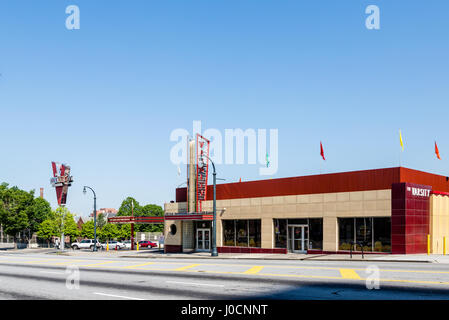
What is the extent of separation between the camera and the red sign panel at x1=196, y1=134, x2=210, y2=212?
1708 inches

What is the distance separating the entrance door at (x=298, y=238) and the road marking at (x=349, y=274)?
55.5 feet

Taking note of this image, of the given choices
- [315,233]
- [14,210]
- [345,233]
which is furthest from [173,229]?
[14,210]

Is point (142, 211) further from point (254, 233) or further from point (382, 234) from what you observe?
point (382, 234)

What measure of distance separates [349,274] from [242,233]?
2330 cm

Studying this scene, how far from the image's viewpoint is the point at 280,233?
38438 mm

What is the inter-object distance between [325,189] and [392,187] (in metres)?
5.52

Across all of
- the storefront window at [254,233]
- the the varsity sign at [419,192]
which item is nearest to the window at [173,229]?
the storefront window at [254,233]

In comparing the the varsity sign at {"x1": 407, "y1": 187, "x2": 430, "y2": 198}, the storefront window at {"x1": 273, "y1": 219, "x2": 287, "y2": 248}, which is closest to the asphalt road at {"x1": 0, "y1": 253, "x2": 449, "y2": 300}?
the the varsity sign at {"x1": 407, "y1": 187, "x2": 430, "y2": 198}

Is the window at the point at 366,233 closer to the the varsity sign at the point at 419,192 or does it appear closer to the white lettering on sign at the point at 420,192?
the the varsity sign at the point at 419,192

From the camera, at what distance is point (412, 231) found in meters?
31.2
